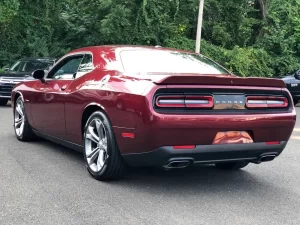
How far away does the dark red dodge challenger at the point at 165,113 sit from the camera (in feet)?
13.6

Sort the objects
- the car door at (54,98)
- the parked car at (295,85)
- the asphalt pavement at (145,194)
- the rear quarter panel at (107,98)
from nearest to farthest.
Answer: the asphalt pavement at (145,194) < the rear quarter panel at (107,98) < the car door at (54,98) < the parked car at (295,85)

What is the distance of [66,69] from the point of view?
605 centimetres

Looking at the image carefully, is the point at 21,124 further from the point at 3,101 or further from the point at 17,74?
the point at 3,101

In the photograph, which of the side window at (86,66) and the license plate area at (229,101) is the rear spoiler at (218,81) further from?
the side window at (86,66)

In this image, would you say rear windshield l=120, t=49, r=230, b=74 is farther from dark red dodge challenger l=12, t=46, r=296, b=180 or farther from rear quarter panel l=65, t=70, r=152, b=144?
rear quarter panel l=65, t=70, r=152, b=144

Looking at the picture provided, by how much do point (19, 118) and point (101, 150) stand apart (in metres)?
2.97

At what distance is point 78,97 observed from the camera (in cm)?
518

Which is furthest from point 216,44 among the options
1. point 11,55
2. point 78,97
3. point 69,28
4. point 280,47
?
point 78,97

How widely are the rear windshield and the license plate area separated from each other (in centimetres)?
86

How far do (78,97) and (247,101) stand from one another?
1904 mm

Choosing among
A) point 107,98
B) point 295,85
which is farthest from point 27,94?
point 295,85

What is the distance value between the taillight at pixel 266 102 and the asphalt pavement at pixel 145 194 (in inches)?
34.9

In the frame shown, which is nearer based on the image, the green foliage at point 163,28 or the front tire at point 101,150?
the front tire at point 101,150

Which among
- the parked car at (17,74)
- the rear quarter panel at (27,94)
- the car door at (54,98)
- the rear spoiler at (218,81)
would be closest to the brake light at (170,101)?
the rear spoiler at (218,81)
